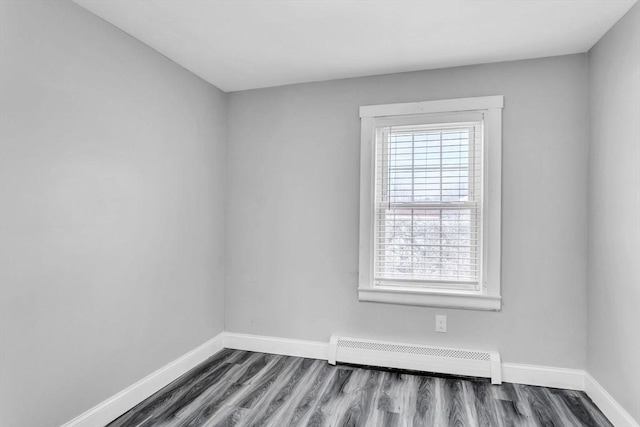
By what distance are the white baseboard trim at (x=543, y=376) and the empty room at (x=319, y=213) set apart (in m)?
0.01

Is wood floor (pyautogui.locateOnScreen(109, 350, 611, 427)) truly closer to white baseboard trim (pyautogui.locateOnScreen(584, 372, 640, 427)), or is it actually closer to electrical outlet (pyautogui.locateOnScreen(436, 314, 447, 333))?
white baseboard trim (pyautogui.locateOnScreen(584, 372, 640, 427))

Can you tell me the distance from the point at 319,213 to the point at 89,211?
1.73 meters

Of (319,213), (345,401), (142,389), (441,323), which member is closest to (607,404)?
(441,323)

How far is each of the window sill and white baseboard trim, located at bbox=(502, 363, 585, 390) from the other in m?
0.46

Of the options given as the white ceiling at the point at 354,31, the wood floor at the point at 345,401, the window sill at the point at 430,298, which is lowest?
the wood floor at the point at 345,401

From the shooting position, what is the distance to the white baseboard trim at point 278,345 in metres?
3.19

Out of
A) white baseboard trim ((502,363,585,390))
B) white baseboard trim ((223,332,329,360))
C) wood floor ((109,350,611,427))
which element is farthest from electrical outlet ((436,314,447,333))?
white baseboard trim ((223,332,329,360))

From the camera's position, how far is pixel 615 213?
2.25 meters

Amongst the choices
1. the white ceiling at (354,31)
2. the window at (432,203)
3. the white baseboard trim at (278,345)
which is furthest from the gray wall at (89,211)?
the window at (432,203)

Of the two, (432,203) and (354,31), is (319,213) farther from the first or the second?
(354,31)

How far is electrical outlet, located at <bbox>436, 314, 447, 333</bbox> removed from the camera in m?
2.89

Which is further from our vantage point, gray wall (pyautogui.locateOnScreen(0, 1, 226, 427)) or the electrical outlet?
the electrical outlet

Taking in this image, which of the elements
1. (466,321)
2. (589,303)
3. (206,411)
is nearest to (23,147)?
(206,411)

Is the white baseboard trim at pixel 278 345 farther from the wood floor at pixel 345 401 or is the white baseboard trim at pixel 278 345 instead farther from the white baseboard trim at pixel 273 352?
the wood floor at pixel 345 401
